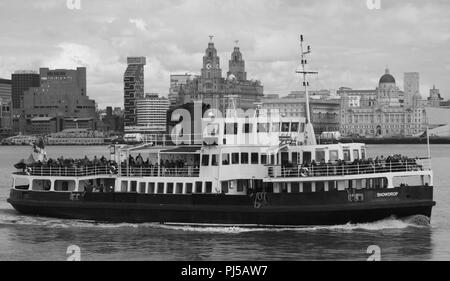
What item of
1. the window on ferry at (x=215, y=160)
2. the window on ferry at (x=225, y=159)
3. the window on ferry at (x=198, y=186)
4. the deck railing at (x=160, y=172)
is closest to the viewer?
the window on ferry at (x=225, y=159)

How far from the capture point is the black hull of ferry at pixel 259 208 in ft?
116

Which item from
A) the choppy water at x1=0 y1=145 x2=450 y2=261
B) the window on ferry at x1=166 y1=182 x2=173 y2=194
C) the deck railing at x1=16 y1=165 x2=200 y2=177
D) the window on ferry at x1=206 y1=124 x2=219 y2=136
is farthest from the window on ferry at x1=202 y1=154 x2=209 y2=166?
the choppy water at x1=0 y1=145 x2=450 y2=261

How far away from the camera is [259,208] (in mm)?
36094

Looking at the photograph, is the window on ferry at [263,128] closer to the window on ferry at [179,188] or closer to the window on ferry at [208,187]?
the window on ferry at [208,187]

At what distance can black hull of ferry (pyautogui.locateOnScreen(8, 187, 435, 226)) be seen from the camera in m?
35.3

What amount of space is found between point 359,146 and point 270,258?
8.91 m

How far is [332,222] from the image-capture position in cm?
3578

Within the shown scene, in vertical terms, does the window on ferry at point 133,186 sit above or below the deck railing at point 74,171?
below

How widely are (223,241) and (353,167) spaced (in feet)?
20.3

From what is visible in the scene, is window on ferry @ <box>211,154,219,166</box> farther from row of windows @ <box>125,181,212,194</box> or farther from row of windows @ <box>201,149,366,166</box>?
row of windows @ <box>125,181,212,194</box>

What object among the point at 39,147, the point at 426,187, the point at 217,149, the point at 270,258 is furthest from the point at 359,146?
the point at 39,147

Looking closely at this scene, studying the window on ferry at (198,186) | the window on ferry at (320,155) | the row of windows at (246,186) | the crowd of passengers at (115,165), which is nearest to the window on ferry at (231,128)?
the crowd of passengers at (115,165)

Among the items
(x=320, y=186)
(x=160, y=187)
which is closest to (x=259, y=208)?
(x=320, y=186)

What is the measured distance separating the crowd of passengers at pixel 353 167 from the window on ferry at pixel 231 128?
345cm
